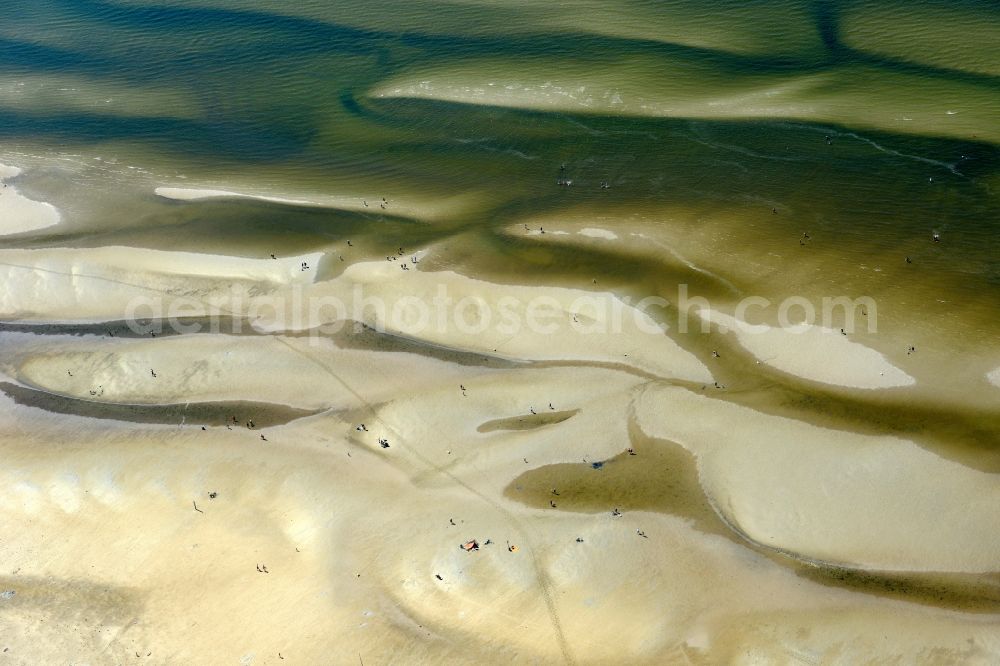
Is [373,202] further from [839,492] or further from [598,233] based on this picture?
[839,492]

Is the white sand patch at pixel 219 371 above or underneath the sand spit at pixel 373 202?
underneath

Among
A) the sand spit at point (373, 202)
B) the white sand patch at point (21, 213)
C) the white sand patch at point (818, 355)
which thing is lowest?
the white sand patch at point (818, 355)

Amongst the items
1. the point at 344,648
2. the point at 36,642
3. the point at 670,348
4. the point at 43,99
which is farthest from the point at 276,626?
the point at 43,99

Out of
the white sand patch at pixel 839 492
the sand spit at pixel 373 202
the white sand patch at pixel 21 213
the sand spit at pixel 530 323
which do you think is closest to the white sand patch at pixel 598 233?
the sand spit at pixel 530 323
